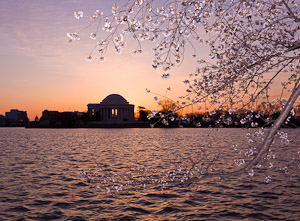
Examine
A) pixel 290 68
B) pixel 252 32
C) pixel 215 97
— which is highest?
pixel 252 32

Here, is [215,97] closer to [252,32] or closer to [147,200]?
[252,32]

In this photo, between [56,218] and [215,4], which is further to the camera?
[56,218]

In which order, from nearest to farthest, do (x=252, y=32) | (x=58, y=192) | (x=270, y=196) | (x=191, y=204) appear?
(x=252, y=32) → (x=191, y=204) → (x=270, y=196) → (x=58, y=192)

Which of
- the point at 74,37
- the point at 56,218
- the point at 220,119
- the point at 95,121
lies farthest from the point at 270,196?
the point at 95,121

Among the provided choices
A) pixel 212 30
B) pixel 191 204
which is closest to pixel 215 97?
pixel 212 30

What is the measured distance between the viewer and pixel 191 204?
43.2 ft

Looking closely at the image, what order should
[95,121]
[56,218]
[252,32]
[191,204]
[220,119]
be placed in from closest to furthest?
[252,32], [220,119], [56,218], [191,204], [95,121]

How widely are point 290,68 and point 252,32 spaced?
7.43 feet

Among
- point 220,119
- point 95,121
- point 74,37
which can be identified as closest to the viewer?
point 74,37

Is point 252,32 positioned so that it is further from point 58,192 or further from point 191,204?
point 58,192

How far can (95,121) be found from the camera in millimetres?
195125

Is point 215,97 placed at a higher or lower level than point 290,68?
lower

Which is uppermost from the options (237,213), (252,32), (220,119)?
(252,32)

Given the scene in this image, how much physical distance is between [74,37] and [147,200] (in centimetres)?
893
